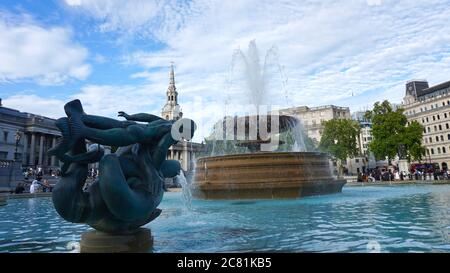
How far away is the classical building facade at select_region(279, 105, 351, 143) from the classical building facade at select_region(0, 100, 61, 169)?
58667 mm

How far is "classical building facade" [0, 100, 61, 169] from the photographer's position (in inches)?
2741

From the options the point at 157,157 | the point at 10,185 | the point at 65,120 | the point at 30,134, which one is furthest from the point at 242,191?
the point at 30,134

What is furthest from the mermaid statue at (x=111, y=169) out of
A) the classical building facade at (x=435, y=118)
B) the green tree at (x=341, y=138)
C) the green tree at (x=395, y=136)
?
the classical building facade at (x=435, y=118)

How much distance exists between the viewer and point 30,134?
240 feet

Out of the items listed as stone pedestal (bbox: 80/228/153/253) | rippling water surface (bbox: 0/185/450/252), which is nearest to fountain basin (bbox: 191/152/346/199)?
rippling water surface (bbox: 0/185/450/252)

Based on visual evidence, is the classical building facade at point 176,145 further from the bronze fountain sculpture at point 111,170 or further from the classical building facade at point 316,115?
the bronze fountain sculpture at point 111,170

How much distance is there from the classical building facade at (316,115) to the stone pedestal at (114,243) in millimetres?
79913

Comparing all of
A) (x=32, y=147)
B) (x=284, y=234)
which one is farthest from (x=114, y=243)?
(x=32, y=147)

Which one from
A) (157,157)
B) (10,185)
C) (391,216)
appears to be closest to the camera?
(157,157)

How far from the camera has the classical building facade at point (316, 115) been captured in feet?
275

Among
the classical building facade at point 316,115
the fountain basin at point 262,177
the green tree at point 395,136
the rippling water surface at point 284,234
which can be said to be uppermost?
the classical building facade at point 316,115
